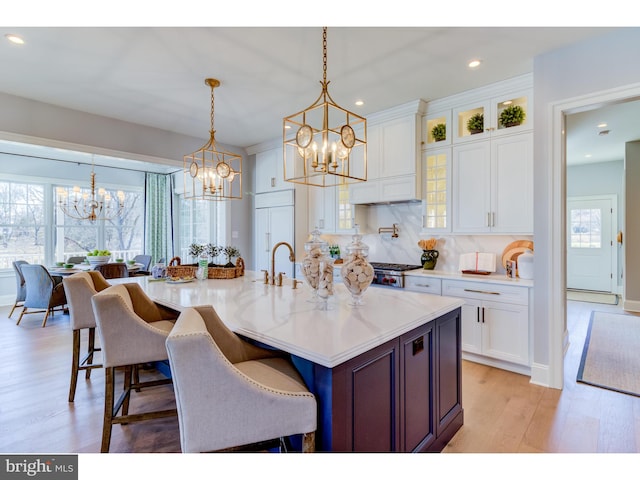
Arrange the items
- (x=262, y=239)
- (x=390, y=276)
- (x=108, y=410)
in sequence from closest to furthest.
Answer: (x=108, y=410) → (x=390, y=276) → (x=262, y=239)

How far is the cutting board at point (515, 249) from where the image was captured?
342 cm

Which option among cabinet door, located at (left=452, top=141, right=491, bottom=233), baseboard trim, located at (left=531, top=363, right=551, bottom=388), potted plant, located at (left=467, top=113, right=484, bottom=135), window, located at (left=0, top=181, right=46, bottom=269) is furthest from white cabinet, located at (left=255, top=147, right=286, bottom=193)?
window, located at (left=0, top=181, right=46, bottom=269)

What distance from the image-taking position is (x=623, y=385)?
2.80 m

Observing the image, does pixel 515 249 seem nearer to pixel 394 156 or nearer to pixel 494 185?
pixel 494 185

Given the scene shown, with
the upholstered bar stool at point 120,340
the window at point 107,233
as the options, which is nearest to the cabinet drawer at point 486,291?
the upholstered bar stool at point 120,340

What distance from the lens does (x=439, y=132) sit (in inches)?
151

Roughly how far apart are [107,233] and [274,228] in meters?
4.47

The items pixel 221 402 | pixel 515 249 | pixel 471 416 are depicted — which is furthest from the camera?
pixel 515 249

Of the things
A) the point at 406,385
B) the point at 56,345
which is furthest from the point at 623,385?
the point at 56,345

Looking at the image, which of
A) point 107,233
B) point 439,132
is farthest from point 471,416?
point 107,233

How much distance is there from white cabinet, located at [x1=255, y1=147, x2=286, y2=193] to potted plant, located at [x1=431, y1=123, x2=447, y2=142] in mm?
2187

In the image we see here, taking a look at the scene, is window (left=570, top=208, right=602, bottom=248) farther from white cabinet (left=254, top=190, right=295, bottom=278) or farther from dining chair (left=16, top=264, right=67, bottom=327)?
dining chair (left=16, top=264, right=67, bottom=327)

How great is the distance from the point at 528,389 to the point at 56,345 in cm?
483
